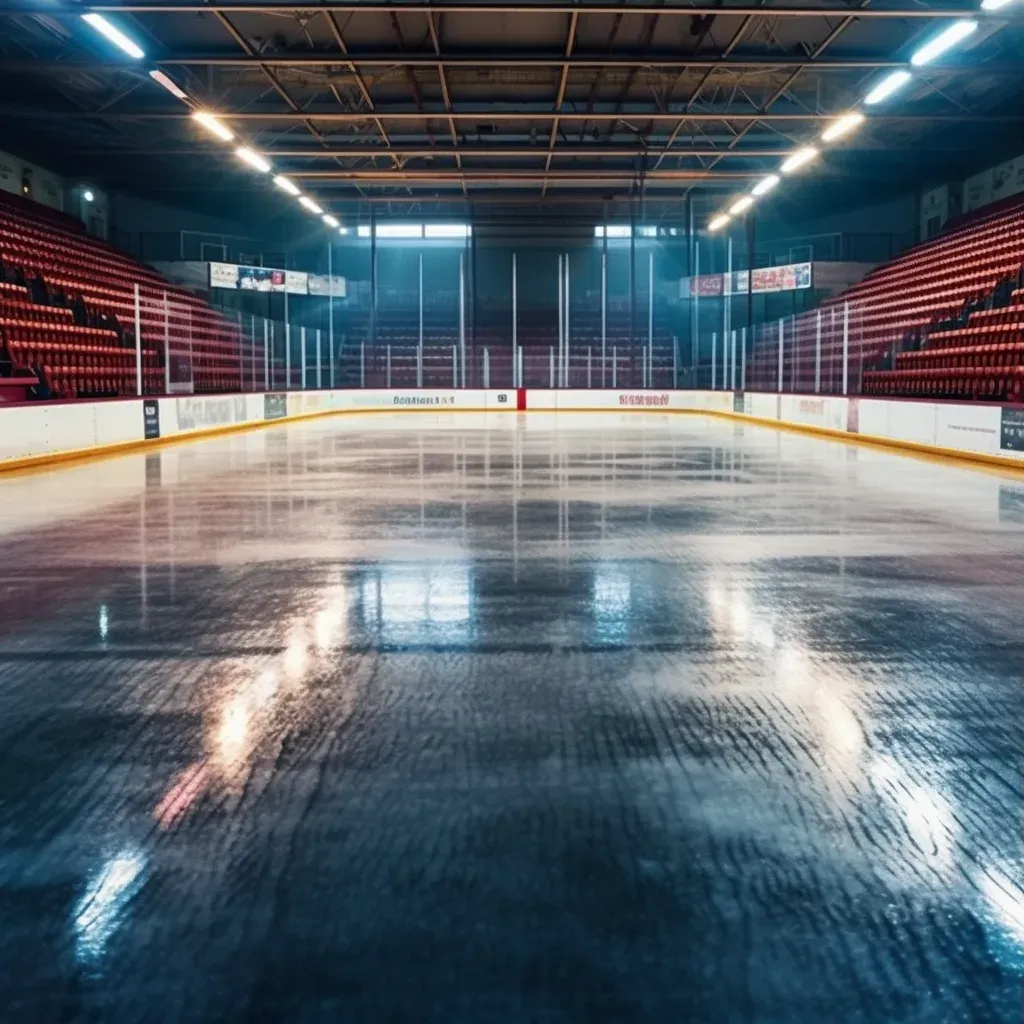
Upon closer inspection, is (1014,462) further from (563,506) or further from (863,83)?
(863,83)

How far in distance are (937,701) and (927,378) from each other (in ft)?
72.0

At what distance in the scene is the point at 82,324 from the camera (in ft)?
85.9

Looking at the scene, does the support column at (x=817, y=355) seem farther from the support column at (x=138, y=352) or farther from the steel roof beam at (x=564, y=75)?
the support column at (x=138, y=352)

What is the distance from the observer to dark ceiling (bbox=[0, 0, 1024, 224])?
2219 cm

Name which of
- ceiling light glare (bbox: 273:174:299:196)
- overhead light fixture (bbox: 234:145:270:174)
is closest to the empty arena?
overhead light fixture (bbox: 234:145:270:174)

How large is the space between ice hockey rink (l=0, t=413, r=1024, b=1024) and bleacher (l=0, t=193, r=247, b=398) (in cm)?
1483

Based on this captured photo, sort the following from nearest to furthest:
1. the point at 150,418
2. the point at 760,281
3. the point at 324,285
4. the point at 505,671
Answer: the point at 505,671, the point at 150,418, the point at 760,281, the point at 324,285

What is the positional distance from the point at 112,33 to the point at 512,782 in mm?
19150

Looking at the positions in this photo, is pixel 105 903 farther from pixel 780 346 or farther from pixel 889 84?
pixel 780 346

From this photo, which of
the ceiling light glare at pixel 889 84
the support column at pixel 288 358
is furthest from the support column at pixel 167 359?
the ceiling light glare at pixel 889 84

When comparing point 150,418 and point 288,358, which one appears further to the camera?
point 288,358

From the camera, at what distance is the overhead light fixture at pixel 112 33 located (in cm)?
1867

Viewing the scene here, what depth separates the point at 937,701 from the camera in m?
4.50

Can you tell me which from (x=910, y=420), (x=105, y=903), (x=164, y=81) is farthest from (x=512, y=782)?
(x=164, y=81)
